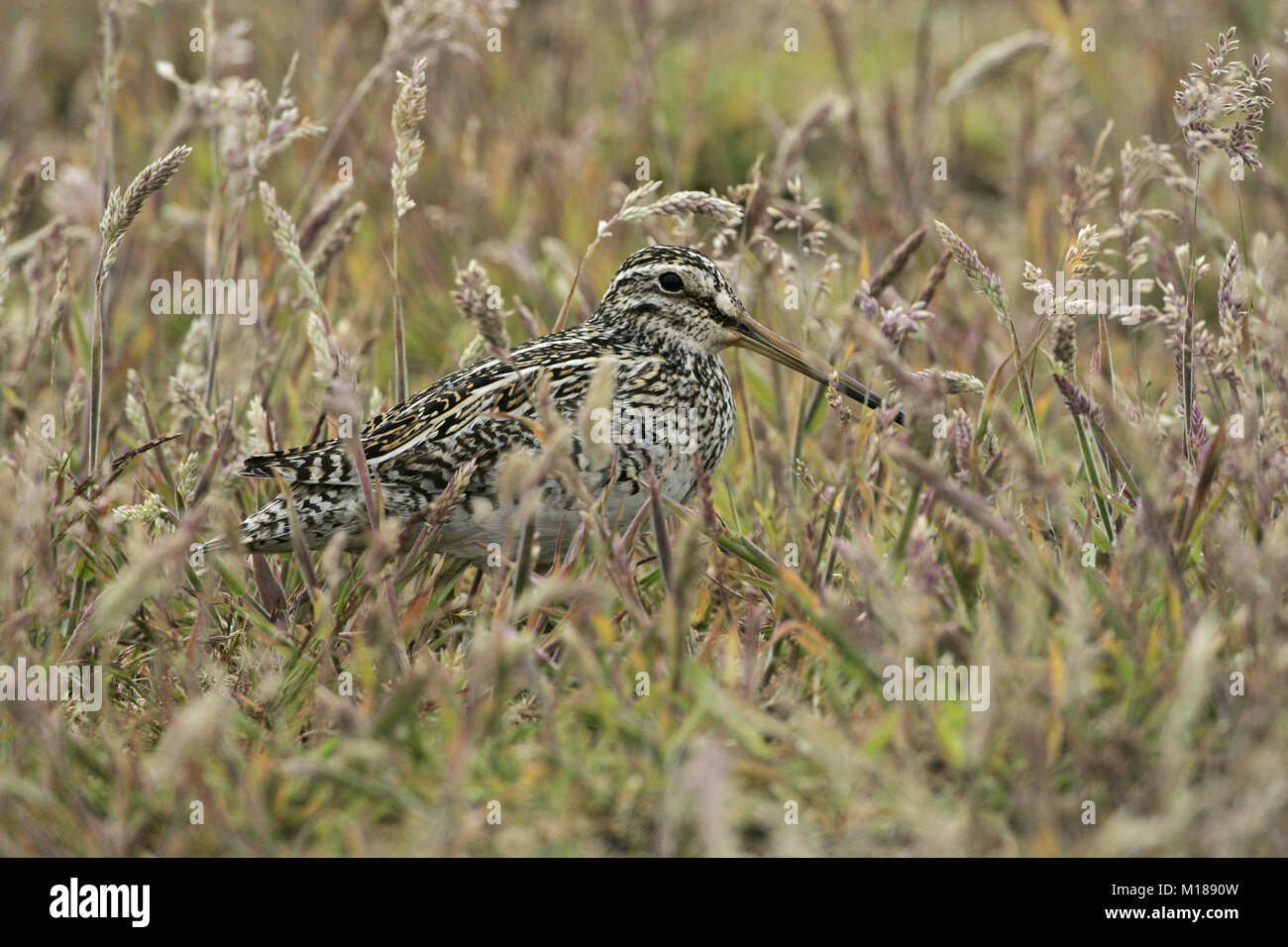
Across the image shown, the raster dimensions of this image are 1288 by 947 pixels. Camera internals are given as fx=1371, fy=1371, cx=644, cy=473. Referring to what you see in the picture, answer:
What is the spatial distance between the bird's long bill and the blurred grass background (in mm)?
84

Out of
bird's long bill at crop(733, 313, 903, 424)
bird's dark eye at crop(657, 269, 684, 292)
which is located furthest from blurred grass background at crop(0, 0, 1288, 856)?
bird's dark eye at crop(657, 269, 684, 292)

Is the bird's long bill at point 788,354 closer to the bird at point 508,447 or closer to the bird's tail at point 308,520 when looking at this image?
the bird at point 508,447

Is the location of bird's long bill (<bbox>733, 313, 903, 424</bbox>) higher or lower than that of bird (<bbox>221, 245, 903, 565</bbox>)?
higher

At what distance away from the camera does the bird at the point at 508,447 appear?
372 cm

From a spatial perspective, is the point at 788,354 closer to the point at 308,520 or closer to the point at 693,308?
the point at 693,308

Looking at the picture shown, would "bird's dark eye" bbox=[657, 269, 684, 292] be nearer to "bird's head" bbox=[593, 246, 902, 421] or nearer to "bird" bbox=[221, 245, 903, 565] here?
"bird's head" bbox=[593, 246, 902, 421]

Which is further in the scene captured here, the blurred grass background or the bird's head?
the bird's head

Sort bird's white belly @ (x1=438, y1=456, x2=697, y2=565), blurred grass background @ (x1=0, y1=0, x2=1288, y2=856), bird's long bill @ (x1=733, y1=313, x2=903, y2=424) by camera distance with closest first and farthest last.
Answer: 1. blurred grass background @ (x1=0, y1=0, x2=1288, y2=856)
2. bird's white belly @ (x1=438, y1=456, x2=697, y2=565)
3. bird's long bill @ (x1=733, y1=313, x2=903, y2=424)

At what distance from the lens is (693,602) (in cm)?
379

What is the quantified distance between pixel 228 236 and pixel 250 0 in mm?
3707

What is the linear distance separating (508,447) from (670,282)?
87 cm

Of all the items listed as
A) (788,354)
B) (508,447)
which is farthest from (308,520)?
(788,354)

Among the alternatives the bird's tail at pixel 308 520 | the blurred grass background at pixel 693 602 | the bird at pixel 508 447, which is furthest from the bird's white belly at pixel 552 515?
the bird's tail at pixel 308 520

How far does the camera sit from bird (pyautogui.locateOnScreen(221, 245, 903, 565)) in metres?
3.72
